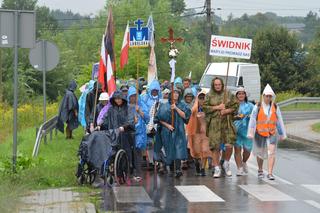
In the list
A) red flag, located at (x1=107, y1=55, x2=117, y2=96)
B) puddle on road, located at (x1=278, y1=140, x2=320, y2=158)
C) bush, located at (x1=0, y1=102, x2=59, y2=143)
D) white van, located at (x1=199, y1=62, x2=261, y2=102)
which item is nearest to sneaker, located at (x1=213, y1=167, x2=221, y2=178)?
red flag, located at (x1=107, y1=55, x2=117, y2=96)

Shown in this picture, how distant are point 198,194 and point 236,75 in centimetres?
2208

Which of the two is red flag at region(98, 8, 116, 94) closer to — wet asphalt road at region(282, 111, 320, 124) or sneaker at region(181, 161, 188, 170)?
sneaker at region(181, 161, 188, 170)

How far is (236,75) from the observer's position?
34406mm

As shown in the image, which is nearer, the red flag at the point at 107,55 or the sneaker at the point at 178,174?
the sneaker at the point at 178,174

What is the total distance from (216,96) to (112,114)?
2079 millimetres

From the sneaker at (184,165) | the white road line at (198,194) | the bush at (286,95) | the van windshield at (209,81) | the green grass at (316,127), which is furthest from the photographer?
the bush at (286,95)

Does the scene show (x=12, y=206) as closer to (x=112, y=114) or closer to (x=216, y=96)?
(x=112, y=114)

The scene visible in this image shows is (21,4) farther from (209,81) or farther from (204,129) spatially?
(204,129)

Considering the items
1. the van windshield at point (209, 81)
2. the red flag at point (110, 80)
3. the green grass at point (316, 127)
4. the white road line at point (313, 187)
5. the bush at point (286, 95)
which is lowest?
the bush at point (286, 95)

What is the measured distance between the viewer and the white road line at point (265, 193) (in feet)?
40.2

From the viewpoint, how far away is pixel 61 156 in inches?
667

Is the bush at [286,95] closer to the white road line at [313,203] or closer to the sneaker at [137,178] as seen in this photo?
the sneaker at [137,178]

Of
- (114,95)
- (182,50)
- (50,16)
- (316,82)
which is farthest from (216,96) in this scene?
(50,16)

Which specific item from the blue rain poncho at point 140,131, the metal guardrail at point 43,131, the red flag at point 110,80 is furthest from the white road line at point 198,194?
the metal guardrail at point 43,131
